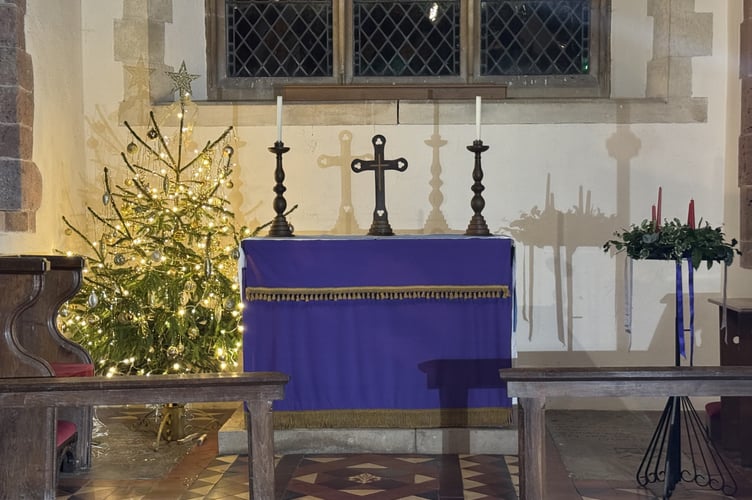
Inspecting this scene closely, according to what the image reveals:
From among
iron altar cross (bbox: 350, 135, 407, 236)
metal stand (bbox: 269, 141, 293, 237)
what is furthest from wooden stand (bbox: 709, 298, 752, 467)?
metal stand (bbox: 269, 141, 293, 237)

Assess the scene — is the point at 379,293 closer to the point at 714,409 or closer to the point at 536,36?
the point at 714,409

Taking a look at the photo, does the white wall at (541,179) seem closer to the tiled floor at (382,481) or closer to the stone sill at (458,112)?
the stone sill at (458,112)

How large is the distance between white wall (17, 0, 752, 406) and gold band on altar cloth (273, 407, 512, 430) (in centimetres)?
140

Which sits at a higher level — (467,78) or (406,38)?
(406,38)

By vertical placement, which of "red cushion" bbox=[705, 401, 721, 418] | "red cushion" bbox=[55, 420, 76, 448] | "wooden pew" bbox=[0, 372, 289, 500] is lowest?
"red cushion" bbox=[705, 401, 721, 418]

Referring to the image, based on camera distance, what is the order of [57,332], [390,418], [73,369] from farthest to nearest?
[390,418] → [57,332] → [73,369]

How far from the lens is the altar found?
15.1ft

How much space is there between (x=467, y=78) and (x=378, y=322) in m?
2.46

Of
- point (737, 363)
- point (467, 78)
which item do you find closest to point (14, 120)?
point (467, 78)

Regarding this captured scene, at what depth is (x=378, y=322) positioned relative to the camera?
4633 millimetres

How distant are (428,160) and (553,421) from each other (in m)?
1.83

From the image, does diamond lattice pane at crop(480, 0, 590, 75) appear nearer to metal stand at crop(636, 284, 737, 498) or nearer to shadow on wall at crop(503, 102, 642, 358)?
shadow on wall at crop(503, 102, 642, 358)

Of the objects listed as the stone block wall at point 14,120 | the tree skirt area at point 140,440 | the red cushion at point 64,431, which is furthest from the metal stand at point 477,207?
the stone block wall at point 14,120

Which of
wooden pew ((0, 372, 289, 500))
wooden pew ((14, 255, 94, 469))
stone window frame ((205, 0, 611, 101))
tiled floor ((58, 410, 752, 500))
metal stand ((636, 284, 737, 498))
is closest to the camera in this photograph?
wooden pew ((0, 372, 289, 500))
